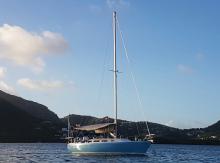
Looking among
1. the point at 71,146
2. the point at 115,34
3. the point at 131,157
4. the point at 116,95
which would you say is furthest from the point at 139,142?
the point at 115,34

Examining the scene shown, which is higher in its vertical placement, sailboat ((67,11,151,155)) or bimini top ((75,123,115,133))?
bimini top ((75,123,115,133))

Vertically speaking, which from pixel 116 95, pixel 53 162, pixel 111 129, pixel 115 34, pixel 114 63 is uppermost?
pixel 115 34

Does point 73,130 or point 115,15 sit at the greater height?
point 115,15

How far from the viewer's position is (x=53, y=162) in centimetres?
7038

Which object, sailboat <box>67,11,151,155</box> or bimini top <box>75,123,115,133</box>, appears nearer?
sailboat <box>67,11,151,155</box>

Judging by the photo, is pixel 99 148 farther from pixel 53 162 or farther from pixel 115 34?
pixel 115 34

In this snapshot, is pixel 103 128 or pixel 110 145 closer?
pixel 110 145

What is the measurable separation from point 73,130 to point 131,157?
21.3 meters

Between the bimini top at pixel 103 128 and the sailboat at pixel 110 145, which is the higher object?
the bimini top at pixel 103 128

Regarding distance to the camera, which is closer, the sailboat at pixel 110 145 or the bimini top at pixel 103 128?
the sailboat at pixel 110 145

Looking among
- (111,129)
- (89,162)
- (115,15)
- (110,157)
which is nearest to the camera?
(89,162)

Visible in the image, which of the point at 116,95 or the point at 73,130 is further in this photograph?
the point at 73,130

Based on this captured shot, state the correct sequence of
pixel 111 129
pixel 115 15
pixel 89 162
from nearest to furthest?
pixel 89 162, pixel 111 129, pixel 115 15

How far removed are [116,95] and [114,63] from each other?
642 cm
